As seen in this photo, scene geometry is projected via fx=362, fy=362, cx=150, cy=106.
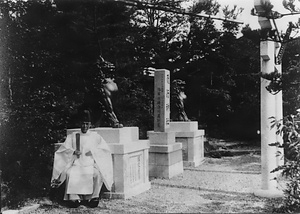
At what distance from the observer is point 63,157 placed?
606cm

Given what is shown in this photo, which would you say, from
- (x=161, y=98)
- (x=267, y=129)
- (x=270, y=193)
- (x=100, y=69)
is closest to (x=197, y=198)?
(x=270, y=193)

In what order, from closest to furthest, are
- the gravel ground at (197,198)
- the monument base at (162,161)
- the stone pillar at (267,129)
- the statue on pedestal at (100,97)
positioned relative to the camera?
the gravel ground at (197,198), the stone pillar at (267,129), the statue on pedestal at (100,97), the monument base at (162,161)

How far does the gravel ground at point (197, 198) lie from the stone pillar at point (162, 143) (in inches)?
13.9

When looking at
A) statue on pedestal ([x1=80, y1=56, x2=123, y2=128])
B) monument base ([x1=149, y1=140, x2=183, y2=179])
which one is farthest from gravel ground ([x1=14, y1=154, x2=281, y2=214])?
statue on pedestal ([x1=80, y1=56, x2=123, y2=128])

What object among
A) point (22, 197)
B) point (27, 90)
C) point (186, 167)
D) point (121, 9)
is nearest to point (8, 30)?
point (27, 90)

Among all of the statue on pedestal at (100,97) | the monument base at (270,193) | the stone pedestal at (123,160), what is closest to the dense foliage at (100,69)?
the statue on pedestal at (100,97)

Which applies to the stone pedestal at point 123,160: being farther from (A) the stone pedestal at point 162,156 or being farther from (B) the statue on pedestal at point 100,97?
(A) the stone pedestal at point 162,156

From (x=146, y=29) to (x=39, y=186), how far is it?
13360 mm

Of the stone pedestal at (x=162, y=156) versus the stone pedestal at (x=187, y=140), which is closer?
the stone pedestal at (x=162, y=156)

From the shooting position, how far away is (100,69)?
10.3 meters

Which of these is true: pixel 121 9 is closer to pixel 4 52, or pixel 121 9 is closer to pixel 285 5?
pixel 4 52

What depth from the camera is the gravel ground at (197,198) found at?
230 inches

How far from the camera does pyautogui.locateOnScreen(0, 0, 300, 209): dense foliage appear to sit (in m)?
6.01

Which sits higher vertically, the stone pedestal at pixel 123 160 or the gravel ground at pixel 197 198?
the stone pedestal at pixel 123 160
